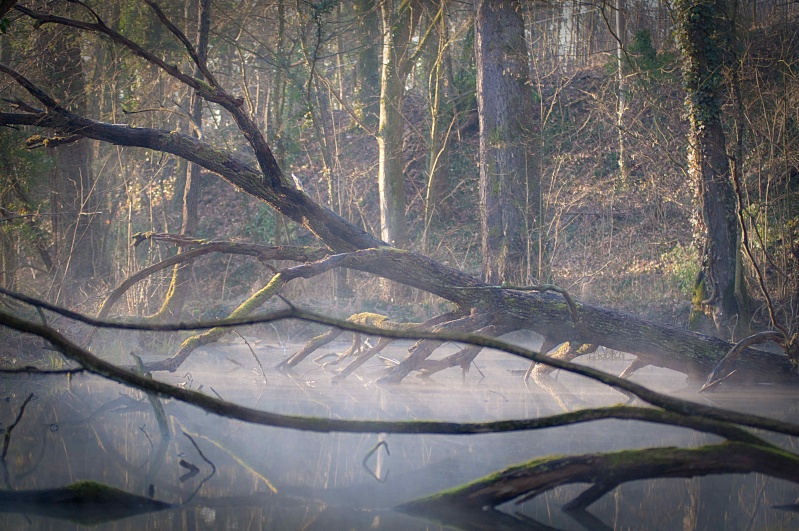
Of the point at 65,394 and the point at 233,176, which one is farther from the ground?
the point at 233,176

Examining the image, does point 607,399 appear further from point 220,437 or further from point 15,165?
point 15,165

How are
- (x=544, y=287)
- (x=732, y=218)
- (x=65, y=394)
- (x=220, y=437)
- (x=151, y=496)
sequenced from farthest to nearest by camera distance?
(x=732, y=218) < (x=65, y=394) < (x=544, y=287) < (x=220, y=437) < (x=151, y=496)

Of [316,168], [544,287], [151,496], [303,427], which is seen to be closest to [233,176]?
[544,287]

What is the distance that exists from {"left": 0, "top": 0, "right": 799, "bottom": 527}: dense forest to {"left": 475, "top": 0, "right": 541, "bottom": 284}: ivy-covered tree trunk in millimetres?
31

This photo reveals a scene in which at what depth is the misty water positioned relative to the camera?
3195 millimetres

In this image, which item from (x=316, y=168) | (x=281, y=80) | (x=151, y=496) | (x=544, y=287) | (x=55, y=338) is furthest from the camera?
(x=316, y=168)

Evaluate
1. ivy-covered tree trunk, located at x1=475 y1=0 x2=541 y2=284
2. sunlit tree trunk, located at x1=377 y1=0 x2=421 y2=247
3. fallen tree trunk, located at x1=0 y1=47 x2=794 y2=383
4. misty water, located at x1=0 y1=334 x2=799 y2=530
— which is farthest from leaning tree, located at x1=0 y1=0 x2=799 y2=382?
sunlit tree trunk, located at x1=377 y1=0 x2=421 y2=247

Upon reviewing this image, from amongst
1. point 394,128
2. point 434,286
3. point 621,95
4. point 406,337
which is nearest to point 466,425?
point 406,337

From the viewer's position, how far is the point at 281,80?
458 inches

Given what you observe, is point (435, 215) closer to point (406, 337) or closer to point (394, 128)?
point (394, 128)

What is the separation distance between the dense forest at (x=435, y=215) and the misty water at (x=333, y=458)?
291 mm

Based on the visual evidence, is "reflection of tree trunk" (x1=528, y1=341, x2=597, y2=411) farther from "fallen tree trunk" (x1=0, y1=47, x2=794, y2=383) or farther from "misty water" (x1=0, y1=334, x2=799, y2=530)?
"fallen tree trunk" (x1=0, y1=47, x2=794, y2=383)

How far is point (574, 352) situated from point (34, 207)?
7.32 metres

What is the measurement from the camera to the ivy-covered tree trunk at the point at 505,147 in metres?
10.3
